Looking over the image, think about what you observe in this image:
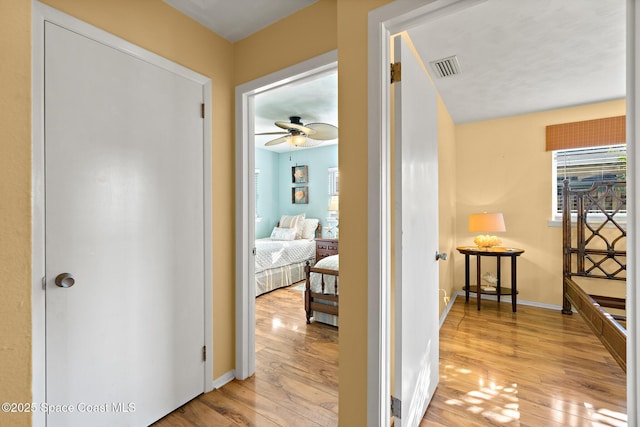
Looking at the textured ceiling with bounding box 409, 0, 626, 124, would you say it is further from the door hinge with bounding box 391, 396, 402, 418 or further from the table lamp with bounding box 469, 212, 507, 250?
the door hinge with bounding box 391, 396, 402, 418

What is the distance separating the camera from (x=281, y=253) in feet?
15.4

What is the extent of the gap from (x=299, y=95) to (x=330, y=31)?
1736 millimetres

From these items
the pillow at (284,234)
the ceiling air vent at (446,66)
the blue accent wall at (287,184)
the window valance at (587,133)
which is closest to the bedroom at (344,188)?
the window valance at (587,133)

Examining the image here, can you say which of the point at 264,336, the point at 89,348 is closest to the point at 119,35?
the point at 89,348

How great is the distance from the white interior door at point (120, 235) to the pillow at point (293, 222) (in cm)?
409

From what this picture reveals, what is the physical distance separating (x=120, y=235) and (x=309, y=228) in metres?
4.57

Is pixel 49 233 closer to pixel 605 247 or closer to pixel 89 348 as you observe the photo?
pixel 89 348

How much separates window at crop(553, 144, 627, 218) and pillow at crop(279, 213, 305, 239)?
4133 mm

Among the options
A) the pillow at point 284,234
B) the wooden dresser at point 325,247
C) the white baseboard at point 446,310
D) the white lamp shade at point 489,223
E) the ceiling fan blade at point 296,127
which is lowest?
the white baseboard at point 446,310

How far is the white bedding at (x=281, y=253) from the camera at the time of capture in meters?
4.32

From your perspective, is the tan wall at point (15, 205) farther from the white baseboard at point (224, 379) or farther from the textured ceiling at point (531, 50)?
the textured ceiling at point (531, 50)

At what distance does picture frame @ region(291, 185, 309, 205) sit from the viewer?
6379mm

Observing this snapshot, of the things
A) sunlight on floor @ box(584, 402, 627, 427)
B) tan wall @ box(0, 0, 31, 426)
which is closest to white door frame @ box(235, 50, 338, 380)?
tan wall @ box(0, 0, 31, 426)

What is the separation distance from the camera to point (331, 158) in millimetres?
6062
